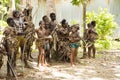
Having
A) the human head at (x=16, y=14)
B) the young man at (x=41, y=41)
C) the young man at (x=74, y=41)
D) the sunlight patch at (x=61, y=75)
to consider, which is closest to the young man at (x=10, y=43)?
the human head at (x=16, y=14)

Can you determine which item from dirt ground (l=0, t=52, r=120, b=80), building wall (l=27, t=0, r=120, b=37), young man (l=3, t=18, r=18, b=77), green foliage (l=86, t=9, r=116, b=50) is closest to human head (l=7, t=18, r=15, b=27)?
young man (l=3, t=18, r=18, b=77)

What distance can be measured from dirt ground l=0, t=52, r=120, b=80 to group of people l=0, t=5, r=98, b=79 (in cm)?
34

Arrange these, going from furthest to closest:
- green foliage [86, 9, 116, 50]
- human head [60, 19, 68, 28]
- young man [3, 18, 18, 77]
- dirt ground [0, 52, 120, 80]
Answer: green foliage [86, 9, 116, 50], human head [60, 19, 68, 28], dirt ground [0, 52, 120, 80], young man [3, 18, 18, 77]

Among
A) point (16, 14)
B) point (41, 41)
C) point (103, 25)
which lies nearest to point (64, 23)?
point (41, 41)

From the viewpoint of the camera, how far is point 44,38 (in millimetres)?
11797

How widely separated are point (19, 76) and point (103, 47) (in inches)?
272

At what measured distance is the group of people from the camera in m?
10.4

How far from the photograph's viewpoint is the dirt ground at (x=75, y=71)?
10.5 metres

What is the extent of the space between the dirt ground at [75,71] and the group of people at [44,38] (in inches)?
13.2

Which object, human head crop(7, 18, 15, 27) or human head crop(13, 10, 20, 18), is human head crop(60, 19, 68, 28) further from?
human head crop(7, 18, 15, 27)

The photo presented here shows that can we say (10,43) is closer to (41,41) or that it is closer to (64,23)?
(41,41)

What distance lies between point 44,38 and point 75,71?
145 centimetres

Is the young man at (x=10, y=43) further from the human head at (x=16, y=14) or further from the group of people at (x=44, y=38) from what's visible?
the human head at (x=16, y=14)

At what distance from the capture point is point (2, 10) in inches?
843
